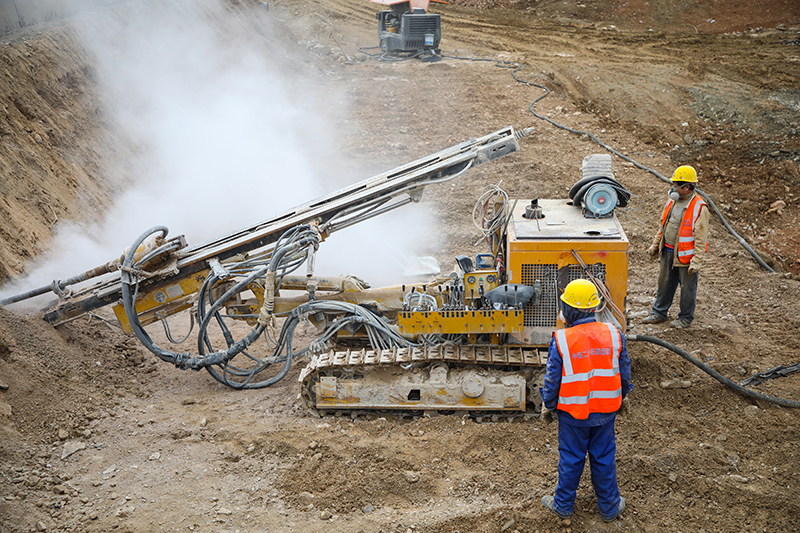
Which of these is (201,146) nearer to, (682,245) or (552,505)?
(682,245)

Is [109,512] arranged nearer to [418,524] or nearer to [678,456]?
[418,524]

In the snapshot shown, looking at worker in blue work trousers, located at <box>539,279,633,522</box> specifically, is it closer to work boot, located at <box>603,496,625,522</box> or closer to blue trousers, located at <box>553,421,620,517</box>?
blue trousers, located at <box>553,421,620,517</box>

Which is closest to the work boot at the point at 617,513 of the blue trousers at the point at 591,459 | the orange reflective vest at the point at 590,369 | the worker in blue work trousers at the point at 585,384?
the blue trousers at the point at 591,459

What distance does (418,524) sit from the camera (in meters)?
4.41

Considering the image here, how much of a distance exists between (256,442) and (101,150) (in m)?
6.94

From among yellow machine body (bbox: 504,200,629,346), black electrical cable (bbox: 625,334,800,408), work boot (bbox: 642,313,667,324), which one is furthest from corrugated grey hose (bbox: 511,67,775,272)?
yellow machine body (bbox: 504,200,629,346)

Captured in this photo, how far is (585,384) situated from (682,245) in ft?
11.4

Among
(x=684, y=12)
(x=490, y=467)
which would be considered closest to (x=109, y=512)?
(x=490, y=467)

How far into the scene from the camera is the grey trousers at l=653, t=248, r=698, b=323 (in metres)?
7.05

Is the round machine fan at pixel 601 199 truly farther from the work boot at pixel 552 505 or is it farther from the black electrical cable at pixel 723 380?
the work boot at pixel 552 505

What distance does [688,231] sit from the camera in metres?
6.78

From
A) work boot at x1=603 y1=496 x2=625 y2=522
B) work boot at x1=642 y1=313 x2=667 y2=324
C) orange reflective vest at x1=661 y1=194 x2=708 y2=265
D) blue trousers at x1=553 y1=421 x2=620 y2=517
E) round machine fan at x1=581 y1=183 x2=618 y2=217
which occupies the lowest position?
work boot at x1=603 y1=496 x2=625 y2=522

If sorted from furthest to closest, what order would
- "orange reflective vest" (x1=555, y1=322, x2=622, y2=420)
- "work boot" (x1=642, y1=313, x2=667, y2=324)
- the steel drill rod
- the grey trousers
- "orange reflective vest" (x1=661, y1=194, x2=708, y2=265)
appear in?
1. "work boot" (x1=642, y1=313, x2=667, y2=324)
2. the grey trousers
3. "orange reflective vest" (x1=661, y1=194, x2=708, y2=265)
4. the steel drill rod
5. "orange reflective vest" (x1=555, y1=322, x2=622, y2=420)

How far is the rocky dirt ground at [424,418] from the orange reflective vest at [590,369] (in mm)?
929
